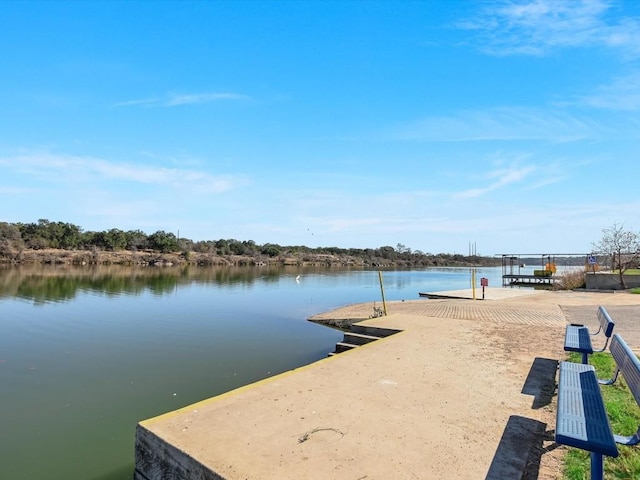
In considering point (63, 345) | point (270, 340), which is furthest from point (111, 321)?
point (270, 340)

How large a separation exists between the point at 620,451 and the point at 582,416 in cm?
98

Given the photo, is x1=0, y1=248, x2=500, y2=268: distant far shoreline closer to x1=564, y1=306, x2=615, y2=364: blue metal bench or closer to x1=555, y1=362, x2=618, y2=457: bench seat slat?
x1=564, y1=306, x2=615, y2=364: blue metal bench

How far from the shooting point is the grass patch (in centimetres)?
326

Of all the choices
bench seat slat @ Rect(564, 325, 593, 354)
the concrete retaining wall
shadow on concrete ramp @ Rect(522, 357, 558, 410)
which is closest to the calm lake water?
the concrete retaining wall

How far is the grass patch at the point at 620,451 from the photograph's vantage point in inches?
128

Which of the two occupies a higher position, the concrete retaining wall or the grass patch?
the grass patch

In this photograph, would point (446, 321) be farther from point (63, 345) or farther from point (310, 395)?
point (63, 345)

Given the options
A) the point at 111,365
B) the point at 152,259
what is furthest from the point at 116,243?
the point at 111,365

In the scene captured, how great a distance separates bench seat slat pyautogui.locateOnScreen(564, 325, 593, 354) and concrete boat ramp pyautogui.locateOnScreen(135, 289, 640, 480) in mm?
584

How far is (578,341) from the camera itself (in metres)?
5.66

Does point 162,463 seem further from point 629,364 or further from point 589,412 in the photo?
point 629,364

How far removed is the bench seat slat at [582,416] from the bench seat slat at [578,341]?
1.10 m

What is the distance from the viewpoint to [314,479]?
3107 mm

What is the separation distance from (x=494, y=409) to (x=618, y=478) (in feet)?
4.88
